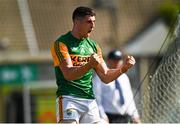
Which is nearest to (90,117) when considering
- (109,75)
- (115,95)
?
(109,75)

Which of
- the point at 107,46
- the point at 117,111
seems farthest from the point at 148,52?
the point at 117,111

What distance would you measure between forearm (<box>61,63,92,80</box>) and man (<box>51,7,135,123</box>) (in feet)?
0.30

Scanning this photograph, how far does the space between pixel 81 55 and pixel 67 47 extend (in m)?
0.17

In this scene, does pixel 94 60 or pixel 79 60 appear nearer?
pixel 94 60

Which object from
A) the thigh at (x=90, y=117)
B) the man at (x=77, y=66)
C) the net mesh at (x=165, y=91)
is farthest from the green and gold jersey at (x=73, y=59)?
the net mesh at (x=165, y=91)

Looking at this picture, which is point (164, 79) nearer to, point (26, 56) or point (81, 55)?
point (81, 55)

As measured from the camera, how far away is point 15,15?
29172 mm

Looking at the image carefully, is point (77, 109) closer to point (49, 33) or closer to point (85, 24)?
point (85, 24)

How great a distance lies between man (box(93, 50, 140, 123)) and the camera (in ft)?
40.5

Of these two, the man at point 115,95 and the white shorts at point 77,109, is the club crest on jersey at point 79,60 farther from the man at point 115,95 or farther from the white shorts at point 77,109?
the man at point 115,95

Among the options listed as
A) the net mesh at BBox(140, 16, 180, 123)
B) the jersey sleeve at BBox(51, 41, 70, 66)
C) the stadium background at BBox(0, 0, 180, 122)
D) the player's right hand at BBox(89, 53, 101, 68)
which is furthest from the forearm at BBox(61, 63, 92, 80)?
the stadium background at BBox(0, 0, 180, 122)

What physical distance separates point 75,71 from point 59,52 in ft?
1.17

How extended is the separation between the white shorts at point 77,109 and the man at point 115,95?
3.34 metres

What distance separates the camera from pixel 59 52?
8.69 meters
